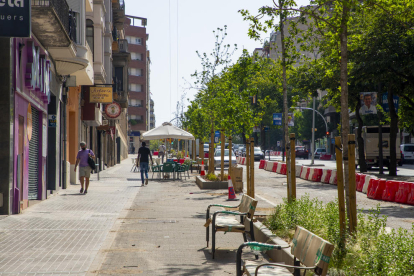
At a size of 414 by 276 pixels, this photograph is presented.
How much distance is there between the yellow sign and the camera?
27.0 metres

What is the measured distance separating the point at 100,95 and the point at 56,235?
18.2 meters

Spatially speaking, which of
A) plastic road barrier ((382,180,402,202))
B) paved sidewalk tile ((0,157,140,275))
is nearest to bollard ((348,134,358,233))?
paved sidewalk tile ((0,157,140,275))

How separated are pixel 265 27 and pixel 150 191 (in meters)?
10.6

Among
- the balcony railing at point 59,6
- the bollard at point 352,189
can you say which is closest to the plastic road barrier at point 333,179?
the balcony railing at point 59,6

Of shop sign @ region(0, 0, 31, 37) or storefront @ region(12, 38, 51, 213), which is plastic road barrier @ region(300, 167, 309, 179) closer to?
storefront @ region(12, 38, 51, 213)

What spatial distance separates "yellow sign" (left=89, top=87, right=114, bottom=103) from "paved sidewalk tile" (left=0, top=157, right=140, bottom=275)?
1139 centimetres

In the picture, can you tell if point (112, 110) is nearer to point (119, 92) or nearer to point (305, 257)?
point (119, 92)

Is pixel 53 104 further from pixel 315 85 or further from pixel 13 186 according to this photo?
pixel 315 85

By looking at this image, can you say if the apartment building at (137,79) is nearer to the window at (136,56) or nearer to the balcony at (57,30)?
the window at (136,56)

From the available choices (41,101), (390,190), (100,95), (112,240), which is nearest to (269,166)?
(100,95)

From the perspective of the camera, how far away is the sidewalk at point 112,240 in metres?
6.98

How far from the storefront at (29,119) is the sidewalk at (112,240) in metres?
0.67

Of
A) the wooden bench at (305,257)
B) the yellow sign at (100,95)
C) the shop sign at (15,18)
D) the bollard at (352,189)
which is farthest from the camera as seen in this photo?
the yellow sign at (100,95)

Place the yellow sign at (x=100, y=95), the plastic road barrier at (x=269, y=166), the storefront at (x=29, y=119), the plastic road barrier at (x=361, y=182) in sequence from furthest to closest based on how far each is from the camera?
1. the plastic road barrier at (x=269, y=166)
2. the yellow sign at (x=100, y=95)
3. the plastic road barrier at (x=361, y=182)
4. the storefront at (x=29, y=119)
